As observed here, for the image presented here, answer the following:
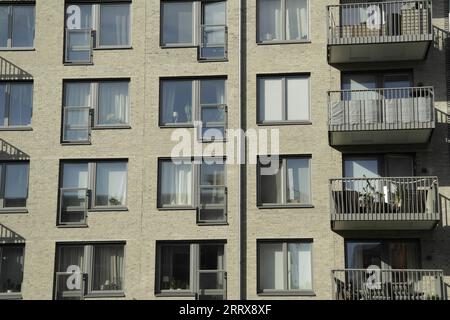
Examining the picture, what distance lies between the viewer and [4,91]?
30.2 metres

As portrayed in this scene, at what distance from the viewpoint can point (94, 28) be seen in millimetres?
30312

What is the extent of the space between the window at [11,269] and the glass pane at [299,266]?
842cm

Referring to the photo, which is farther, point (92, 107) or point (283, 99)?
point (92, 107)

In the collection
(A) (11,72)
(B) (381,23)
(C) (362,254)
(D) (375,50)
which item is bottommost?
(C) (362,254)

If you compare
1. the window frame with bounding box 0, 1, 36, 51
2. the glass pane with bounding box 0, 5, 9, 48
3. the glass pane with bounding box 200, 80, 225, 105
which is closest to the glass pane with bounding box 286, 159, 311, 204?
the glass pane with bounding box 200, 80, 225, 105

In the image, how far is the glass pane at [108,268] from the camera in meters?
28.5

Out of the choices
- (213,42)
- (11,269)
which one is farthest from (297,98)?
(11,269)

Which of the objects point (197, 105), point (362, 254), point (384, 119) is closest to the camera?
point (384, 119)

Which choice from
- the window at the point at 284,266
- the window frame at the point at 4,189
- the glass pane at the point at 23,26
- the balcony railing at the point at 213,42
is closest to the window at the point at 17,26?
the glass pane at the point at 23,26

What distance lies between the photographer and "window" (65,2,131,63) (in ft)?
99.0

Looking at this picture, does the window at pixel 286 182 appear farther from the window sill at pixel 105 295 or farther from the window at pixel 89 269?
the window sill at pixel 105 295

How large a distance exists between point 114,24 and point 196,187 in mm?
6221

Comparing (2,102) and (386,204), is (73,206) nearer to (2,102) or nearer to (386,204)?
(2,102)

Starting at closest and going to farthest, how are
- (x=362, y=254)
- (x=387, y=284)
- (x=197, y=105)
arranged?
(x=387, y=284) < (x=362, y=254) < (x=197, y=105)
